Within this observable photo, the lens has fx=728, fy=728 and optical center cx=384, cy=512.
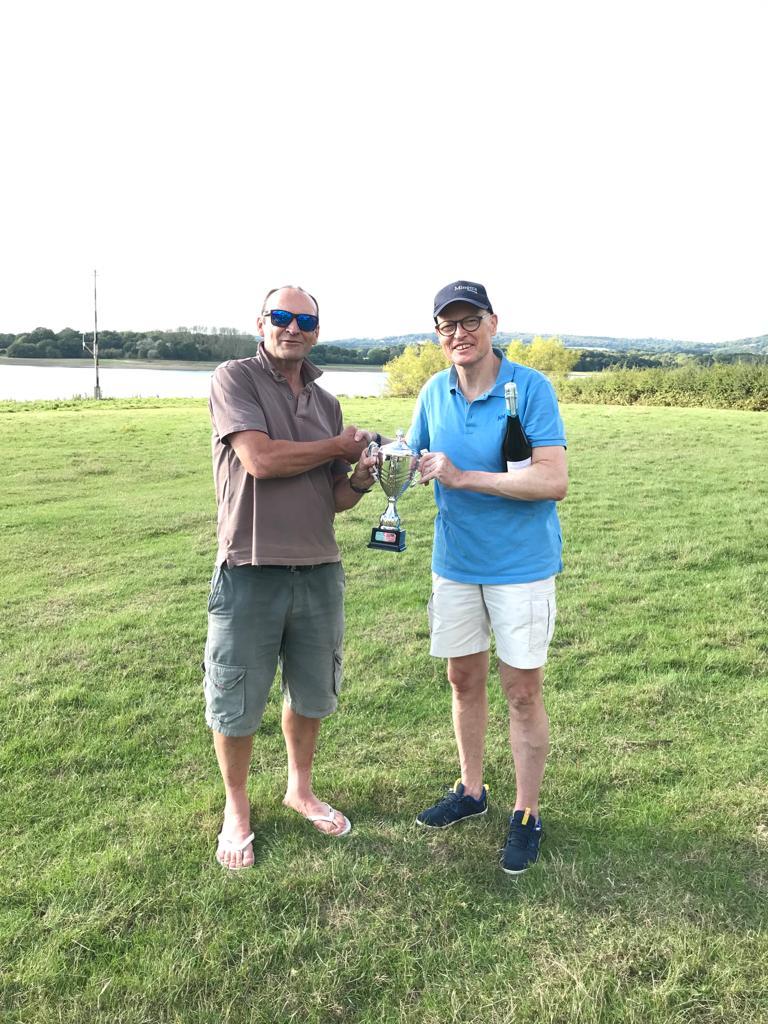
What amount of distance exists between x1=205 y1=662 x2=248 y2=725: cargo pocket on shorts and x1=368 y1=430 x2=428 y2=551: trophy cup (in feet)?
2.74

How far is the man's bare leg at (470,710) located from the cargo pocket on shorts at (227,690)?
964 mm

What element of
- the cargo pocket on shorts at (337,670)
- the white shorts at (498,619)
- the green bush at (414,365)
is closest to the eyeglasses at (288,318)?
the white shorts at (498,619)

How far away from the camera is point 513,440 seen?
3.04 metres

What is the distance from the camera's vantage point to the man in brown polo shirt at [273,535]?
298 cm

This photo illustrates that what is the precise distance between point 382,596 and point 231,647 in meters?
3.81

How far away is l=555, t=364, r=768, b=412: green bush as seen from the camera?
98.1ft

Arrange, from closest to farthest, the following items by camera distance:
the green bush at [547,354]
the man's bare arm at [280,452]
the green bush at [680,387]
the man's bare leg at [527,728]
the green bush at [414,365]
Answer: the man's bare arm at [280,452] → the man's bare leg at [527,728] → the green bush at [680,387] → the green bush at [414,365] → the green bush at [547,354]

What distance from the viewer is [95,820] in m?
3.41

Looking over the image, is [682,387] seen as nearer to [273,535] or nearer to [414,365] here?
[273,535]

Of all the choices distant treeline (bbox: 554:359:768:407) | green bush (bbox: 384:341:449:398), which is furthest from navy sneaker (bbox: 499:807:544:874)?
green bush (bbox: 384:341:449:398)

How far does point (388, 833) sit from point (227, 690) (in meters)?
1.01

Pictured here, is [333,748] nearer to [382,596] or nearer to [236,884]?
[236,884]

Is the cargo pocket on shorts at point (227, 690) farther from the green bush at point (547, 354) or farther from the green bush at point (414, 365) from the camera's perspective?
the green bush at point (547, 354)

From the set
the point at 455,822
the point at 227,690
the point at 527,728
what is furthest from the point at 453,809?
the point at 227,690
